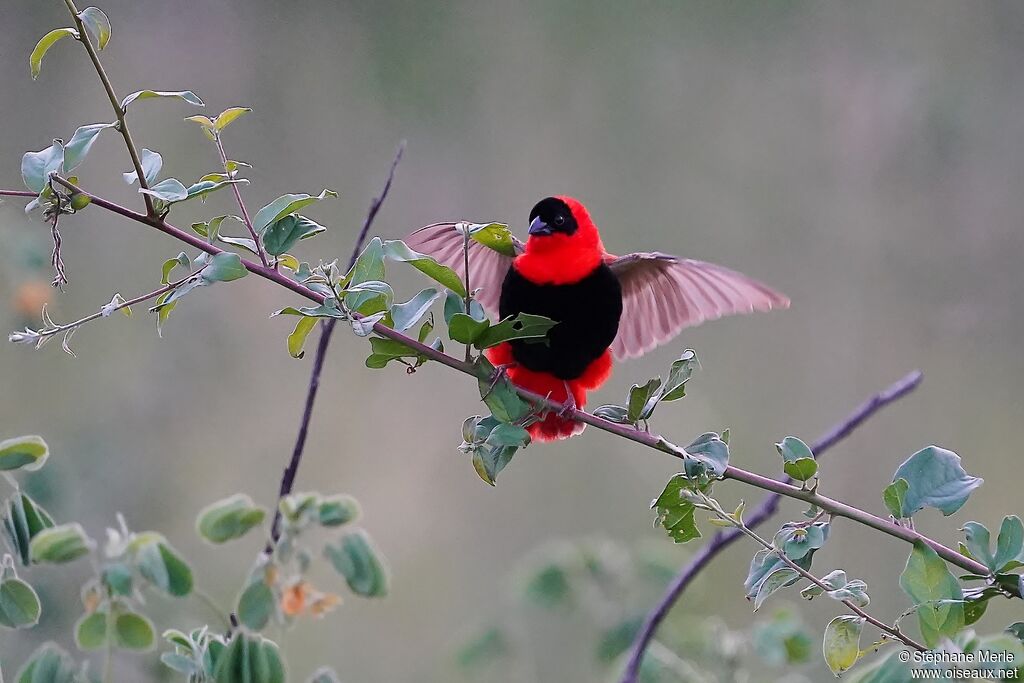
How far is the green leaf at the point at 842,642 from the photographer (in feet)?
2.29

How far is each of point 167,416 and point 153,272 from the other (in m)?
0.47

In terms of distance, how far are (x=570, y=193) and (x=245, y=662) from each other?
2311 mm

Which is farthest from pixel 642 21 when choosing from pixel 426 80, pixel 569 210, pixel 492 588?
pixel 569 210

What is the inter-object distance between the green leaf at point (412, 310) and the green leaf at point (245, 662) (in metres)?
0.27

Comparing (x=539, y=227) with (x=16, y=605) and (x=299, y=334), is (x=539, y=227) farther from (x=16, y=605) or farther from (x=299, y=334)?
(x=16, y=605)

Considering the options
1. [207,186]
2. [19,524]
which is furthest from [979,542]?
[19,524]

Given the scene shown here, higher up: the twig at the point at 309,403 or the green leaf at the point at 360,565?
the twig at the point at 309,403

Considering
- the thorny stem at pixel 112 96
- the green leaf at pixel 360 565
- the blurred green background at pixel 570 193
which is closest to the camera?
the thorny stem at pixel 112 96

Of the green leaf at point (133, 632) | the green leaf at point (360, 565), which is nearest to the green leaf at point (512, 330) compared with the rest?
the green leaf at point (360, 565)

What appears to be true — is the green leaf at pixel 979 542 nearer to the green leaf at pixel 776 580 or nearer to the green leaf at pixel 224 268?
the green leaf at pixel 776 580

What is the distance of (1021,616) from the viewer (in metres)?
2.65

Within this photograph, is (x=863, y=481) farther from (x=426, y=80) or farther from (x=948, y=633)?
(x=948, y=633)

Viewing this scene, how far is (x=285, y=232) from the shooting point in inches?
28.8

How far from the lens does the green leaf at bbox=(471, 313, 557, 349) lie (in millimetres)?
749
